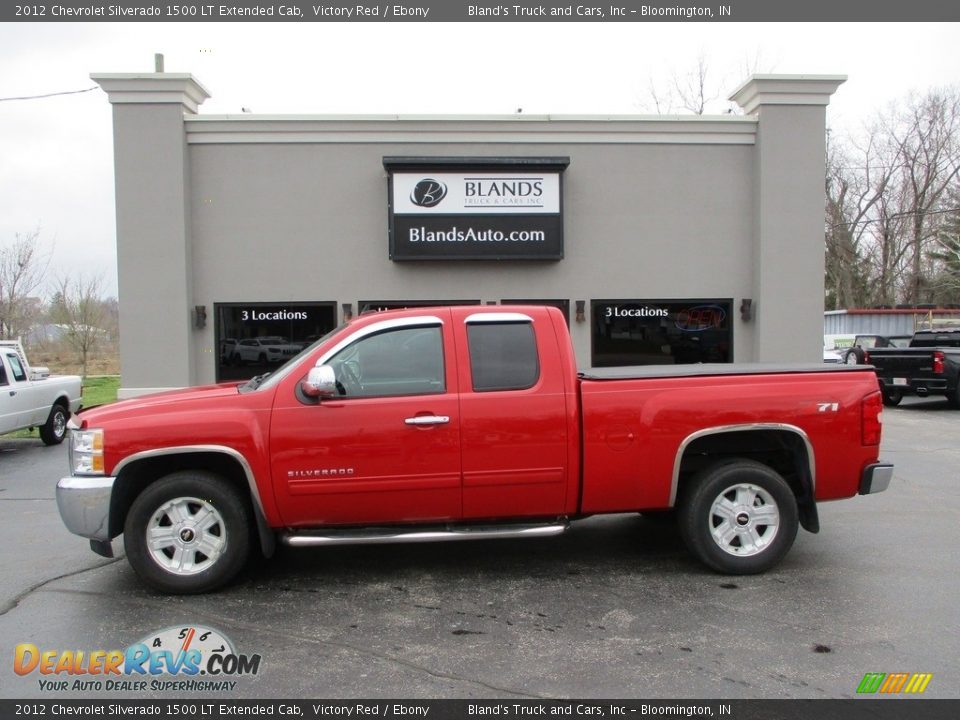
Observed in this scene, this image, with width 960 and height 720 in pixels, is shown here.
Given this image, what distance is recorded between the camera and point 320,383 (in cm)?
488

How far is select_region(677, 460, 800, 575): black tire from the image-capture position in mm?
5375

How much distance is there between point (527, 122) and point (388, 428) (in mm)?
9125

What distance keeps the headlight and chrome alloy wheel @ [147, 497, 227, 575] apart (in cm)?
51

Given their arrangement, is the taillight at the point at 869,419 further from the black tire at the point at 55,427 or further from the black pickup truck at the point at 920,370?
the black tire at the point at 55,427

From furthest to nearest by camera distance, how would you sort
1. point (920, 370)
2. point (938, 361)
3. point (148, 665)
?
1. point (920, 370)
2. point (938, 361)
3. point (148, 665)

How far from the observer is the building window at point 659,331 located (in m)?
13.2

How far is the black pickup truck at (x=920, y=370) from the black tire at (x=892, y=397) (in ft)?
0.07

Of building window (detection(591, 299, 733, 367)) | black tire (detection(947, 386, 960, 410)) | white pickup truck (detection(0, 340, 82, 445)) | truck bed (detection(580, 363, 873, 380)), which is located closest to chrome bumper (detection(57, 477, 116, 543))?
truck bed (detection(580, 363, 873, 380))

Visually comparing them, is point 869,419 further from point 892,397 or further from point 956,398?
point 892,397

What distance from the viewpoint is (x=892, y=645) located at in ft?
13.8

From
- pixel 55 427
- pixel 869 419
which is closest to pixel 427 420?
pixel 869 419

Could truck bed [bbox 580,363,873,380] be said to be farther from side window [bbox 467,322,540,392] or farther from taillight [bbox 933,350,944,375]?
taillight [bbox 933,350,944,375]

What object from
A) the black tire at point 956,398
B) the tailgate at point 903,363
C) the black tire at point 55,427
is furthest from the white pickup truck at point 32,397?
the black tire at point 956,398

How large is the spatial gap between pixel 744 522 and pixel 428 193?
8776 mm
